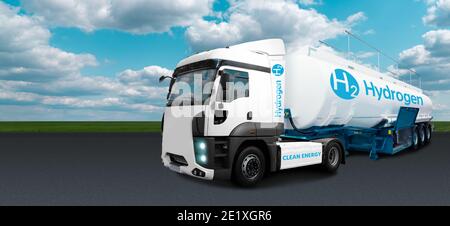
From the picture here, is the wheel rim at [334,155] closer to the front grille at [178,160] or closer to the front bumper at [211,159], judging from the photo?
the front bumper at [211,159]

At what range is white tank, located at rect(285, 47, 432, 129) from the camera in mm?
8211

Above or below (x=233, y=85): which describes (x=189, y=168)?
below

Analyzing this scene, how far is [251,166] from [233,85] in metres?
1.90

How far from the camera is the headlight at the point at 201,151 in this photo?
20.8 feet

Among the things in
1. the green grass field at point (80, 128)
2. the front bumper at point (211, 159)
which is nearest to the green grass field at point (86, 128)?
the green grass field at point (80, 128)

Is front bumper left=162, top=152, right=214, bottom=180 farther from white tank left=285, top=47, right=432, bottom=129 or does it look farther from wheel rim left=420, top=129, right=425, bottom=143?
wheel rim left=420, top=129, right=425, bottom=143

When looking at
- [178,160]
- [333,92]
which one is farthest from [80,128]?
[333,92]

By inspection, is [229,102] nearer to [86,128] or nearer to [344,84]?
[344,84]

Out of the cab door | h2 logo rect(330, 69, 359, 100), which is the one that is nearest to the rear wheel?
h2 logo rect(330, 69, 359, 100)

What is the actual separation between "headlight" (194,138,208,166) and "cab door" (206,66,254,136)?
0.27 metres

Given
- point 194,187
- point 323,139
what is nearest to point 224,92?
point 194,187

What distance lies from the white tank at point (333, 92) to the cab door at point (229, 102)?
1810mm

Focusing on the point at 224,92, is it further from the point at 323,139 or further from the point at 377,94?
the point at 377,94

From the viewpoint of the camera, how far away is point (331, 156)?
895 centimetres
